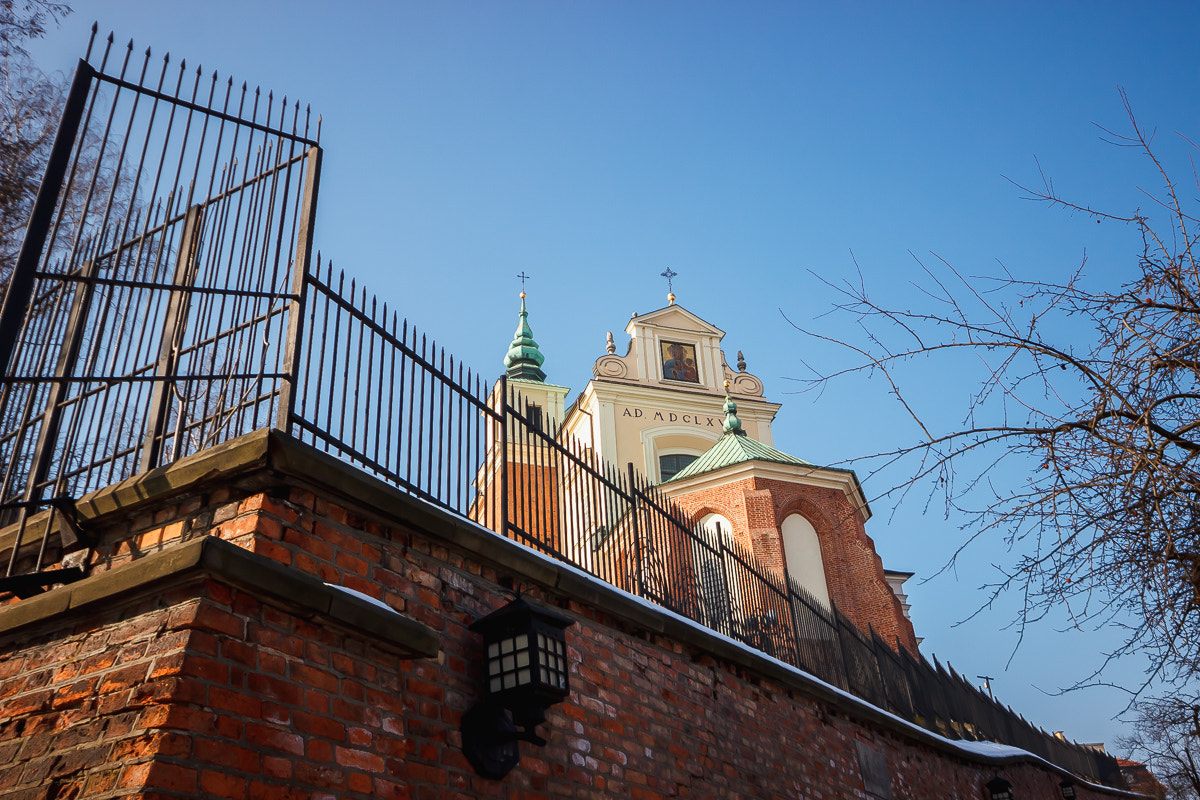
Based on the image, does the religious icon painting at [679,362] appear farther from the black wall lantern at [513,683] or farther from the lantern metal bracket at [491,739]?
the lantern metal bracket at [491,739]

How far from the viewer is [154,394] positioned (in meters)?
4.91

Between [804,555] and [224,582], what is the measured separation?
24.0 meters

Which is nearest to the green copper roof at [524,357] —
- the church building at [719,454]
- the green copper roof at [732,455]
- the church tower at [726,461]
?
the church building at [719,454]

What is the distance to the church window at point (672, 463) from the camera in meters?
31.7

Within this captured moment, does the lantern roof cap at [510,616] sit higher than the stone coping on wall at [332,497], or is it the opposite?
the stone coping on wall at [332,497]

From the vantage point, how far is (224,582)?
3.60 meters

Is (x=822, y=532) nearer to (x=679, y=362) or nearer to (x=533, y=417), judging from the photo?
(x=679, y=362)

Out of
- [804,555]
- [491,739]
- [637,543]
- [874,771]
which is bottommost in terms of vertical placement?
[491,739]

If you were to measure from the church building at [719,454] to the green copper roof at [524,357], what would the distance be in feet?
0.19

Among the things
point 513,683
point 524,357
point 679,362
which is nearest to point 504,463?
point 513,683

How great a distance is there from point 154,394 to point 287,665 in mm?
1884

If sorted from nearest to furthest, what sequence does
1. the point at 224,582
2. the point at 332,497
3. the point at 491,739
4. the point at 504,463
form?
1. the point at 224,582
2. the point at 332,497
3. the point at 491,739
4. the point at 504,463

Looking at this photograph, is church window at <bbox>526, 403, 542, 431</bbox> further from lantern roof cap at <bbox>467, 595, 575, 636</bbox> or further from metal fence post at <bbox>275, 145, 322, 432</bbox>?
metal fence post at <bbox>275, 145, 322, 432</bbox>

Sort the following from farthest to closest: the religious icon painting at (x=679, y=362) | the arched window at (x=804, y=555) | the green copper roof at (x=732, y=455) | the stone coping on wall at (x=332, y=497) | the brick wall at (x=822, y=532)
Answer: the religious icon painting at (x=679, y=362), the green copper roof at (x=732, y=455), the arched window at (x=804, y=555), the brick wall at (x=822, y=532), the stone coping on wall at (x=332, y=497)
